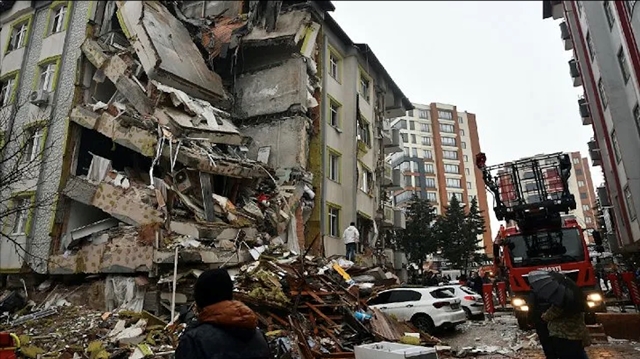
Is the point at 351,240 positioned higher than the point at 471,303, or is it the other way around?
the point at 351,240

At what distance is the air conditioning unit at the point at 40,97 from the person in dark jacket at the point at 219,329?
58.9 ft

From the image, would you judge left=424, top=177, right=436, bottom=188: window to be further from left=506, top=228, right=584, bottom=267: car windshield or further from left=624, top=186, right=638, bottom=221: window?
left=506, top=228, right=584, bottom=267: car windshield

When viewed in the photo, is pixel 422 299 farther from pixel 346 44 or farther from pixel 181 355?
pixel 346 44

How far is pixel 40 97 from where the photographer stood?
16734mm

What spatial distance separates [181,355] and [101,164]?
13415mm

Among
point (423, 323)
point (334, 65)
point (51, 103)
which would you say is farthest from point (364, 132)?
point (51, 103)

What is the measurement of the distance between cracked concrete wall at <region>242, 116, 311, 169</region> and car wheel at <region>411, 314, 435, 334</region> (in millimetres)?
8494

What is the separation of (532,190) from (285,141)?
34.6 feet

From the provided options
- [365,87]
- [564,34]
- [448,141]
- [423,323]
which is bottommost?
[423,323]

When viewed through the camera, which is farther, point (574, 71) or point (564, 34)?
point (564, 34)

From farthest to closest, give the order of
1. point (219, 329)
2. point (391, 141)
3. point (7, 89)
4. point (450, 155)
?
1. point (450, 155)
2. point (391, 141)
3. point (7, 89)
4. point (219, 329)

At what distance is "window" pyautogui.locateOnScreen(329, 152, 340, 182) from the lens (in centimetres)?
2056

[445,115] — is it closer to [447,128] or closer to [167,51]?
[447,128]

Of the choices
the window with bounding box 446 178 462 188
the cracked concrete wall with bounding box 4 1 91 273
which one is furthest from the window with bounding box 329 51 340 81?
the window with bounding box 446 178 462 188
